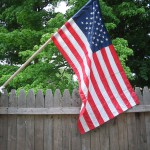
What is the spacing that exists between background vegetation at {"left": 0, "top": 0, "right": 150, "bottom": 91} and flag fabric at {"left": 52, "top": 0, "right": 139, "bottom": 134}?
68.9 inches

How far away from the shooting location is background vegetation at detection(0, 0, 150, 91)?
5.67m

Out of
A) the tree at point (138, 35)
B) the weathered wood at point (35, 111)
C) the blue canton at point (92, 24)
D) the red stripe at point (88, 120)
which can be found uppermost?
the tree at point (138, 35)

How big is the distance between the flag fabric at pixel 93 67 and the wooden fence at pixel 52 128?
176mm

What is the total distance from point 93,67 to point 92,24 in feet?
1.89

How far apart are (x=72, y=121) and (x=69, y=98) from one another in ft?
1.11

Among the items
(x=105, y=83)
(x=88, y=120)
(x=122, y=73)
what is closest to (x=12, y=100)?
(x=88, y=120)

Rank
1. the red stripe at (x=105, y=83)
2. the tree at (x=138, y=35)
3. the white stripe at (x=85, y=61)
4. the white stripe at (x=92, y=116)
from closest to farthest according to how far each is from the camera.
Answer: the white stripe at (x=85, y=61) < the red stripe at (x=105, y=83) < the white stripe at (x=92, y=116) < the tree at (x=138, y=35)

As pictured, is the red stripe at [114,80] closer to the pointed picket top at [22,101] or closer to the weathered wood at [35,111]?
the weathered wood at [35,111]

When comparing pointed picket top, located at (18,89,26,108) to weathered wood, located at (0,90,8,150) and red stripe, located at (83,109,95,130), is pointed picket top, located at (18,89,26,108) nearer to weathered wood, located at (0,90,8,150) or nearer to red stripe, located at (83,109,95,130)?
weathered wood, located at (0,90,8,150)

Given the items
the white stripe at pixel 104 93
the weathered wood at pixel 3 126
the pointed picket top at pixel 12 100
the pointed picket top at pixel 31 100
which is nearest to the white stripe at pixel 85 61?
the white stripe at pixel 104 93

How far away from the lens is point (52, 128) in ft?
12.4

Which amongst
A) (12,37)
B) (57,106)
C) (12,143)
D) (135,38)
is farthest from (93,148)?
(135,38)

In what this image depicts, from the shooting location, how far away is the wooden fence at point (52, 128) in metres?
3.74

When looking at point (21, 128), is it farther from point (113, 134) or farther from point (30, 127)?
point (113, 134)
